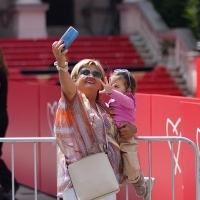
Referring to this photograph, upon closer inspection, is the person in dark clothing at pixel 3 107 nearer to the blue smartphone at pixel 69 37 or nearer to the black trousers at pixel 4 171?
the black trousers at pixel 4 171

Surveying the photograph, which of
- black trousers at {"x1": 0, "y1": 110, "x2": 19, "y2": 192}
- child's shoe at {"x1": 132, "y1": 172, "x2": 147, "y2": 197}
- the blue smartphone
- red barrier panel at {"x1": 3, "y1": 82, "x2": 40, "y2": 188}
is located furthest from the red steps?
the blue smartphone

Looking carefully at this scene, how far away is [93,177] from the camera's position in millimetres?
5953

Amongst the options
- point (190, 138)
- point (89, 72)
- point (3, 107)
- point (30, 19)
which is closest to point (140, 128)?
point (190, 138)

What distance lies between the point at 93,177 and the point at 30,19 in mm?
15238

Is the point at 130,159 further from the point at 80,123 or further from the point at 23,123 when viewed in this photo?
the point at 23,123

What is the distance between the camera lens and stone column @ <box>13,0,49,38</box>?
20875 millimetres

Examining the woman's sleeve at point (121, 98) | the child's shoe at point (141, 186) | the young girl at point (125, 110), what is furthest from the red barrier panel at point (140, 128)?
the woman's sleeve at point (121, 98)

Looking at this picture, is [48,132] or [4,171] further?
[48,132]

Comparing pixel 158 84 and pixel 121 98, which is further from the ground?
pixel 121 98

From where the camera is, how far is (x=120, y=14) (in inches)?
878

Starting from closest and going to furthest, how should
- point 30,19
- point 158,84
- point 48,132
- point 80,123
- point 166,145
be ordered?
point 80,123
point 166,145
point 48,132
point 158,84
point 30,19

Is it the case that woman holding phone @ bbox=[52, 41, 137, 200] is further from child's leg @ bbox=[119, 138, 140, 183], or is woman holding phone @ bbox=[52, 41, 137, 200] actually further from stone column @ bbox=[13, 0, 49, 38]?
stone column @ bbox=[13, 0, 49, 38]

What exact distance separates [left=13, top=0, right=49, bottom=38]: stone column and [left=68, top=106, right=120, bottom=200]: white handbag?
49.4ft

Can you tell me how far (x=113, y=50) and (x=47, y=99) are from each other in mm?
8904
